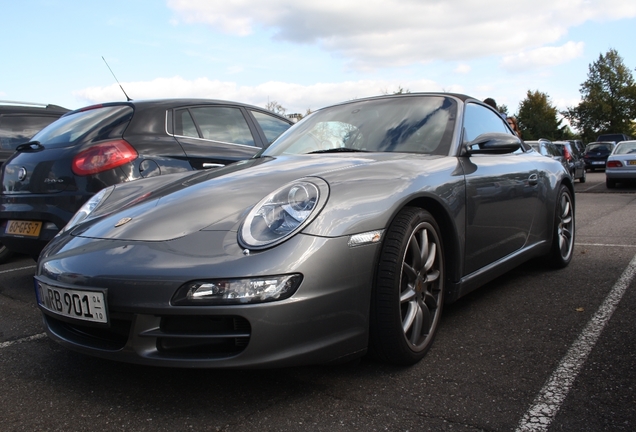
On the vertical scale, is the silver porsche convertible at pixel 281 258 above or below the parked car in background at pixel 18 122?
below

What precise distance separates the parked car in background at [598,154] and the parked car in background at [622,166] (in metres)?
12.4

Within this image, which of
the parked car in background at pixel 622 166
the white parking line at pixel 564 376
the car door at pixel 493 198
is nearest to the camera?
the white parking line at pixel 564 376

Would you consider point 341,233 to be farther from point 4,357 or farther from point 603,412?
point 4,357

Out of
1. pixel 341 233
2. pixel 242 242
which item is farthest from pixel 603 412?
pixel 242 242

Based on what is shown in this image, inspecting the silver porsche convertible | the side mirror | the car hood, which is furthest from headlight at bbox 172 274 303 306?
the side mirror

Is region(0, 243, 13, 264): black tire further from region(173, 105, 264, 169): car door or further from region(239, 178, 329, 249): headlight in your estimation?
region(239, 178, 329, 249): headlight

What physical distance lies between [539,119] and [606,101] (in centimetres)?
1274

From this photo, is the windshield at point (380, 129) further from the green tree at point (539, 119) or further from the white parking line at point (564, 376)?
the green tree at point (539, 119)

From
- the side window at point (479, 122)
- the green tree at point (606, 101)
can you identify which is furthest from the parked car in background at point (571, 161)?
the green tree at point (606, 101)

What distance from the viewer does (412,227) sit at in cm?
253

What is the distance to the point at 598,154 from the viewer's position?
1104 inches

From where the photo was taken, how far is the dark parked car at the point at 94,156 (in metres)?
4.03

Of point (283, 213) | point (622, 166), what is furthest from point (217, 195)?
point (622, 166)

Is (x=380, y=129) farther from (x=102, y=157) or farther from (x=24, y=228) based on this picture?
(x=24, y=228)
